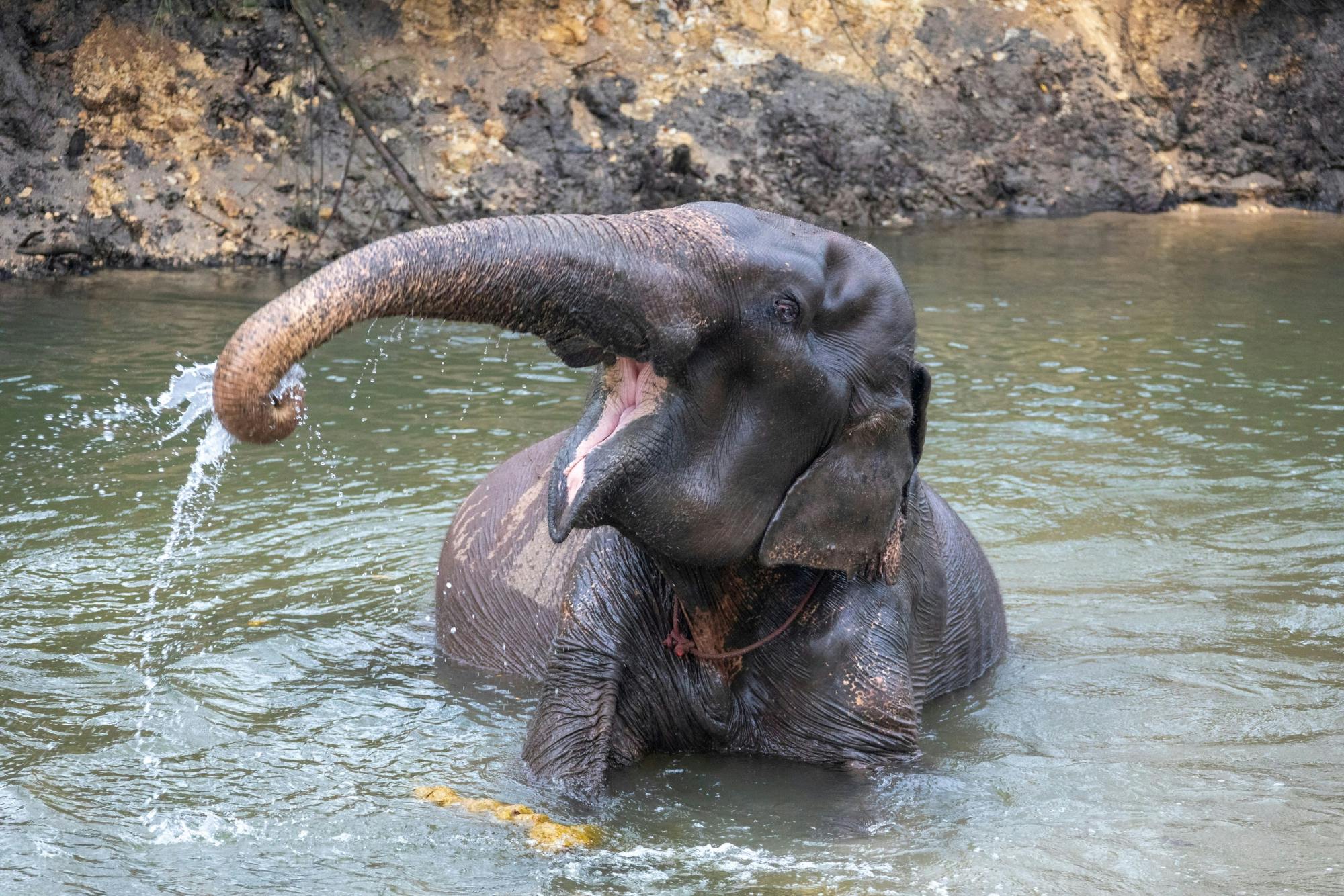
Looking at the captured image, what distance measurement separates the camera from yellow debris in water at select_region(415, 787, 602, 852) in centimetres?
428

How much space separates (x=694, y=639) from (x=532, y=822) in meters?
0.68

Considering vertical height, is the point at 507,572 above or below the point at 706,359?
below

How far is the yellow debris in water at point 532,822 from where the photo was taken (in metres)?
4.28

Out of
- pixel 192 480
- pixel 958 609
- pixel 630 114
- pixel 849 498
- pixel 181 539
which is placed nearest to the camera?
pixel 849 498

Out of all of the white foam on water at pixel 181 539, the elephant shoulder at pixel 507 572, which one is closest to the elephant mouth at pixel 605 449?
the white foam on water at pixel 181 539

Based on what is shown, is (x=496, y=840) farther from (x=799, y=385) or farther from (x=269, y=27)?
(x=269, y=27)

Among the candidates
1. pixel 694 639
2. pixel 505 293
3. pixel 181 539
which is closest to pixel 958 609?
pixel 694 639

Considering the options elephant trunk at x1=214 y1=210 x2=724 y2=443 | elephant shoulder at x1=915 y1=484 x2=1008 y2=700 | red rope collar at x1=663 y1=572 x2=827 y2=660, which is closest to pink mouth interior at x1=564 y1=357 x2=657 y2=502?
elephant trunk at x1=214 y1=210 x2=724 y2=443

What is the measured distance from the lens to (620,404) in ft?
13.3

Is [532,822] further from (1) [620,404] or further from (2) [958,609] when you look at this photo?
(2) [958,609]

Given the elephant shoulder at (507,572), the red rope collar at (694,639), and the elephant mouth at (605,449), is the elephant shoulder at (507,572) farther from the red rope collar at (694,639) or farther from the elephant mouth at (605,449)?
the elephant mouth at (605,449)

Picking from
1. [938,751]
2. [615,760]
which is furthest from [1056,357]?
[615,760]

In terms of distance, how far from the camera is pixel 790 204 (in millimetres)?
15758

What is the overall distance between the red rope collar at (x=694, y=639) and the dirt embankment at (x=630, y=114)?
948 cm
